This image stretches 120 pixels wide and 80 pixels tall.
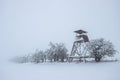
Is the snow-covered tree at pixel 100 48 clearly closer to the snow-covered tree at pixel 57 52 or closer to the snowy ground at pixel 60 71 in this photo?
the snowy ground at pixel 60 71

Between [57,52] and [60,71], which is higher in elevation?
[57,52]

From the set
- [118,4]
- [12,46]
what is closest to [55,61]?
[12,46]

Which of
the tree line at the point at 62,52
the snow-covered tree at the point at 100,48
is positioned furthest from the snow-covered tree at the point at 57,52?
the snow-covered tree at the point at 100,48

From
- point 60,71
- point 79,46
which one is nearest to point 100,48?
point 79,46

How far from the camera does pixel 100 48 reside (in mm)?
2943

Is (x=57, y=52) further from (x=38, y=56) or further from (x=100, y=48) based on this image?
(x=100, y=48)

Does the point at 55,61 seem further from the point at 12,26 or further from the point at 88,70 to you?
the point at 12,26

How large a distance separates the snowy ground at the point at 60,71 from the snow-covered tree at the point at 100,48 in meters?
0.14

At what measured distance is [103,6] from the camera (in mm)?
3029

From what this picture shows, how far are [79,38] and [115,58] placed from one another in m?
0.62

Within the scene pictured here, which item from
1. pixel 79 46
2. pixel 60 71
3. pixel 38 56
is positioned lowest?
pixel 60 71

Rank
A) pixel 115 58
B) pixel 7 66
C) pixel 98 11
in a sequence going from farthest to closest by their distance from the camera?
pixel 7 66, pixel 98 11, pixel 115 58

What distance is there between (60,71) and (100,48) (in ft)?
2.34

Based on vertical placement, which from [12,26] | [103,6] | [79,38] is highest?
[103,6]
